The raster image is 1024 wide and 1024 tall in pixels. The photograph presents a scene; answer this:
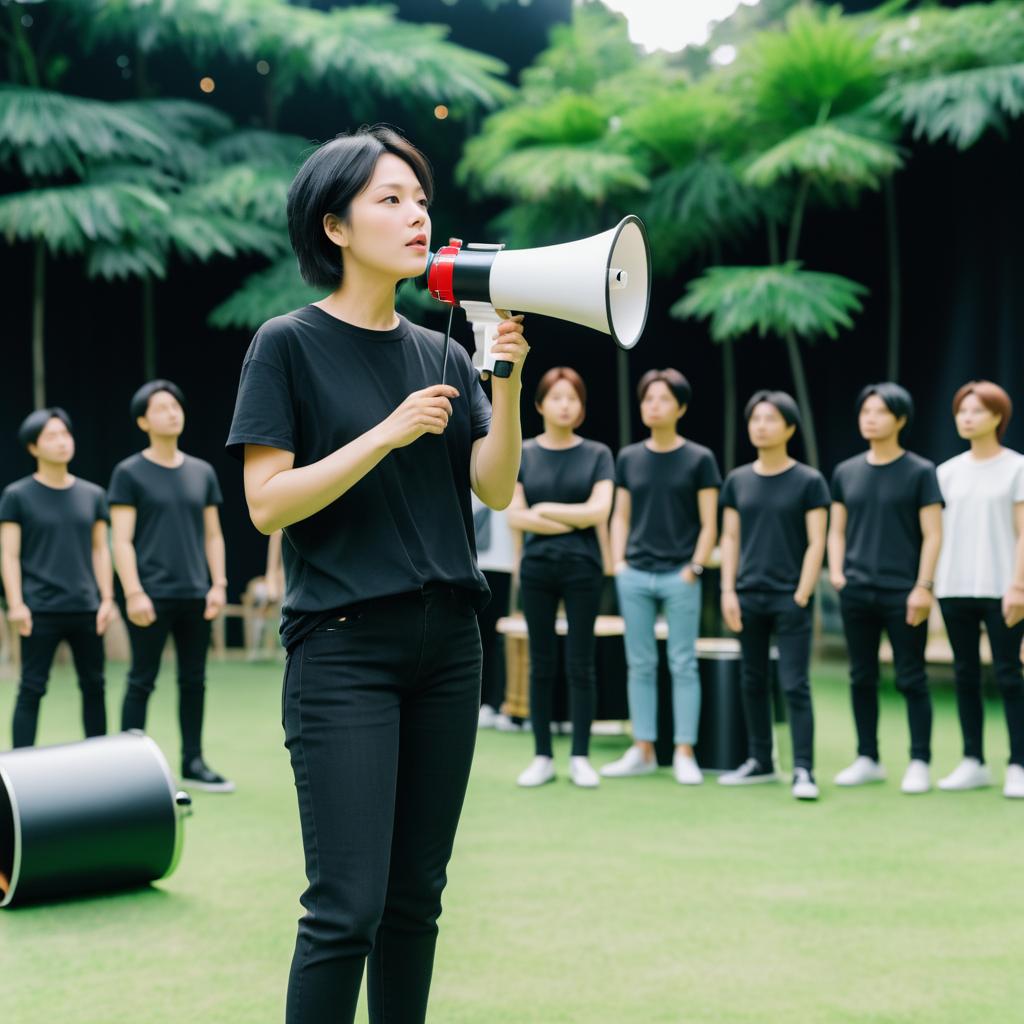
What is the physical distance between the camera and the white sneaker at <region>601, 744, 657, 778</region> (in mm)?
5227

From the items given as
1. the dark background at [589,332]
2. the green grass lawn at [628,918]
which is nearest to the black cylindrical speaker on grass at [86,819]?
the green grass lawn at [628,918]

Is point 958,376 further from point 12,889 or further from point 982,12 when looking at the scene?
point 12,889

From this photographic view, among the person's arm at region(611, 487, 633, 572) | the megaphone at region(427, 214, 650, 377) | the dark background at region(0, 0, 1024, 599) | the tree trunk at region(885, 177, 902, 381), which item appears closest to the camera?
the megaphone at region(427, 214, 650, 377)

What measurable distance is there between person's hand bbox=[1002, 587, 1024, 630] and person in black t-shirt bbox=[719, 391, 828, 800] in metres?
0.69

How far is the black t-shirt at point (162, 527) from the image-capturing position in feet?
15.1

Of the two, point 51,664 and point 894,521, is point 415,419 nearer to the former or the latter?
point 51,664

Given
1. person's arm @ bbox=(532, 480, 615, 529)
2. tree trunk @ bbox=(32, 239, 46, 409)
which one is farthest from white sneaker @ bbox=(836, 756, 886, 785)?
tree trunk @ bbox=(32, 239, 46, 409)

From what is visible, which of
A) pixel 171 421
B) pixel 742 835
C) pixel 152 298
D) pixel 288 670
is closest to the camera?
pixel 288 670

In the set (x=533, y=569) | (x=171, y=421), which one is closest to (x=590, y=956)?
(x=533, y=569)

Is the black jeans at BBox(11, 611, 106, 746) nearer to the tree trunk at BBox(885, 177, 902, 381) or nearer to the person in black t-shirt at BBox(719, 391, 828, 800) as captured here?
the person in black t-shirt at BBox(719, 391, 828, 800)

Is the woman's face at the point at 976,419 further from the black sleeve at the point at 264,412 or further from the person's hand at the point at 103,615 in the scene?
the black sleeve at the point at 264,412

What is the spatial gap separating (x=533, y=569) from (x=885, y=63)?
219 inches

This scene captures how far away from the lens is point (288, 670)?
1767 mm

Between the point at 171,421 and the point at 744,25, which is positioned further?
the point at 744,25
